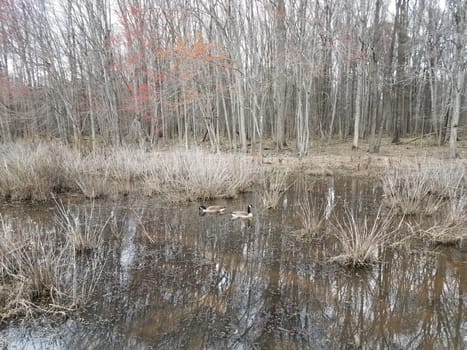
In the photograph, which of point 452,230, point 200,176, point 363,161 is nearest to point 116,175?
point 200,176

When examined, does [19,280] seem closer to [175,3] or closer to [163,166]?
[163,166]

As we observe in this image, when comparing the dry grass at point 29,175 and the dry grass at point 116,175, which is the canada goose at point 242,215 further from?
the dry grass at point 29,175

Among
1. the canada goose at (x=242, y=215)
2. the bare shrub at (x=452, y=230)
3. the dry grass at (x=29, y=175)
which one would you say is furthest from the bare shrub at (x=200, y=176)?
Answer: the bare shrub at (x=452, y=230)

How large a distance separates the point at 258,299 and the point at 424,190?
5420 mm

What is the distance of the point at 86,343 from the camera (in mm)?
2967

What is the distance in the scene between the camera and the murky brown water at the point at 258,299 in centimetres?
303

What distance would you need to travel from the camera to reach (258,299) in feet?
12.3

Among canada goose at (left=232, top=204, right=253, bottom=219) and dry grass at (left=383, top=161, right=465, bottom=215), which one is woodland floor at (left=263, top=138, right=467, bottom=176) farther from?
canada goose at (left=232, top=204, right=253, bottom=219)

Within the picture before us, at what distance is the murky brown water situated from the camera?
119 inches

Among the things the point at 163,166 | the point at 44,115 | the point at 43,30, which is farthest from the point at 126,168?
the point at 44,115

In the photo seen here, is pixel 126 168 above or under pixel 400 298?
above

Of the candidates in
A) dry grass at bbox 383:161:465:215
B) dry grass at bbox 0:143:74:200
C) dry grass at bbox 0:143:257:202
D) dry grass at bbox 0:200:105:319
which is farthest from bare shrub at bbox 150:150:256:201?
dry grass at bbox 0:200:105:319

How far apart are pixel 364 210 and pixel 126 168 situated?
7.07 meters

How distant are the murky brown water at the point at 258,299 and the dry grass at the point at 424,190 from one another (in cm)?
178
